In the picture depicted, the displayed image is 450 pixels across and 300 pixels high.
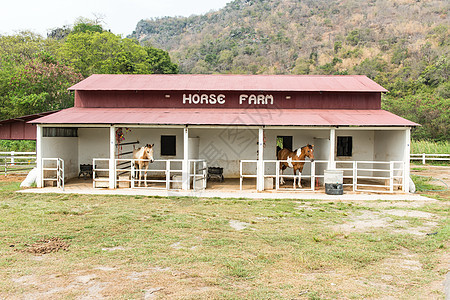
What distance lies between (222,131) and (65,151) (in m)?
7.16

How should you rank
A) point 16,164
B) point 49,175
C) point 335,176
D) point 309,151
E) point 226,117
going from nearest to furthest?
point 335,176
point 309,151
point 226,117
point 49,175
point 16,164

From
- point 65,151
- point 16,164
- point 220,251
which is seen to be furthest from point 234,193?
point 16,164

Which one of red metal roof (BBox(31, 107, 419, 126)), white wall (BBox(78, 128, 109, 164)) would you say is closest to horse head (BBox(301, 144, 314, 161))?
red metal roof (BBox(31, 107, 419, 126))

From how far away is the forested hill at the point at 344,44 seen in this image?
40281mm

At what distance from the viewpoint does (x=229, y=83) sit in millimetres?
17766

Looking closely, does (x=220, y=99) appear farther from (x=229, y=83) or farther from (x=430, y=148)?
(x=430, y=148)

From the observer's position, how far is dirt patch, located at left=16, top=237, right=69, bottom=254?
6.55 m

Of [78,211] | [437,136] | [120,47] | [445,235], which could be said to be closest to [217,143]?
[78,211]

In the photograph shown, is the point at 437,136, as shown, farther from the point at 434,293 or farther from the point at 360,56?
the point at 434,293

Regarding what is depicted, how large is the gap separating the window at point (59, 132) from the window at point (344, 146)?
12.6m

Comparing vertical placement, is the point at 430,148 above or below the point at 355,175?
above

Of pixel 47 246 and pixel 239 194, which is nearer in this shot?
pixel 47 246

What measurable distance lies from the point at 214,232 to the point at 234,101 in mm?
9792

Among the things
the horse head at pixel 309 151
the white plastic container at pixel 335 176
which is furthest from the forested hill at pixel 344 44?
the white plastic container at pixel 335 176
